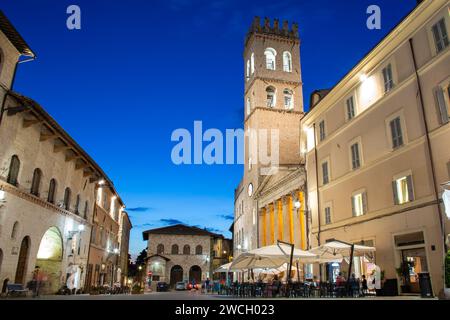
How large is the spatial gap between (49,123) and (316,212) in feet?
61.5

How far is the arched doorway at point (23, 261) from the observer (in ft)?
66.9

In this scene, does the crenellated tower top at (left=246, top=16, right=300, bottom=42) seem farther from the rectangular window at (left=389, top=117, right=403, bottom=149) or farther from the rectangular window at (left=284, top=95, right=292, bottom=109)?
the rectangular window at (left=389, top=117, right=403, bottom=149)

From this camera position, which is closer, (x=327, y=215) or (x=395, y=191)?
(x=395, y=191)

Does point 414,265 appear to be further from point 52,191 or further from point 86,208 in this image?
point 86,208

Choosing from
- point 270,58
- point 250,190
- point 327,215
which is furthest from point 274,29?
point 327,215

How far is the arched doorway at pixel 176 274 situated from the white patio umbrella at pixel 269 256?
49438 millimetres

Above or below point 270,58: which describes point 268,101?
below

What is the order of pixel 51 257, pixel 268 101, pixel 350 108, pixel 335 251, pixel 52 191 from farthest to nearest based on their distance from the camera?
pixel 268 101
pixel 51 257
pixel 52 191
pixel 350 108
pixel 335 251

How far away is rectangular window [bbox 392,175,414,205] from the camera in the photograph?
1827 cm

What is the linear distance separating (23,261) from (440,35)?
24.0m

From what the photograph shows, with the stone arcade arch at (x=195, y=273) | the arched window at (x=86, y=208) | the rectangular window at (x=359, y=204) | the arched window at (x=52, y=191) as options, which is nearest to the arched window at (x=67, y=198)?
the arched window at (x=52, y=191)

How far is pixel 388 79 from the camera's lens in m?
20.9

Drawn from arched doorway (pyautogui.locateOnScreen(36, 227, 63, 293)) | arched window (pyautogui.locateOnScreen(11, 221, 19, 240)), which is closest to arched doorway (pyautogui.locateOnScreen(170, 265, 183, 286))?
arched doorway (pyautogui.locateOnScreen(36, 227, 63, 293))

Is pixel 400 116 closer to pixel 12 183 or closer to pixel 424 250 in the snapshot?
pixel 424 250
